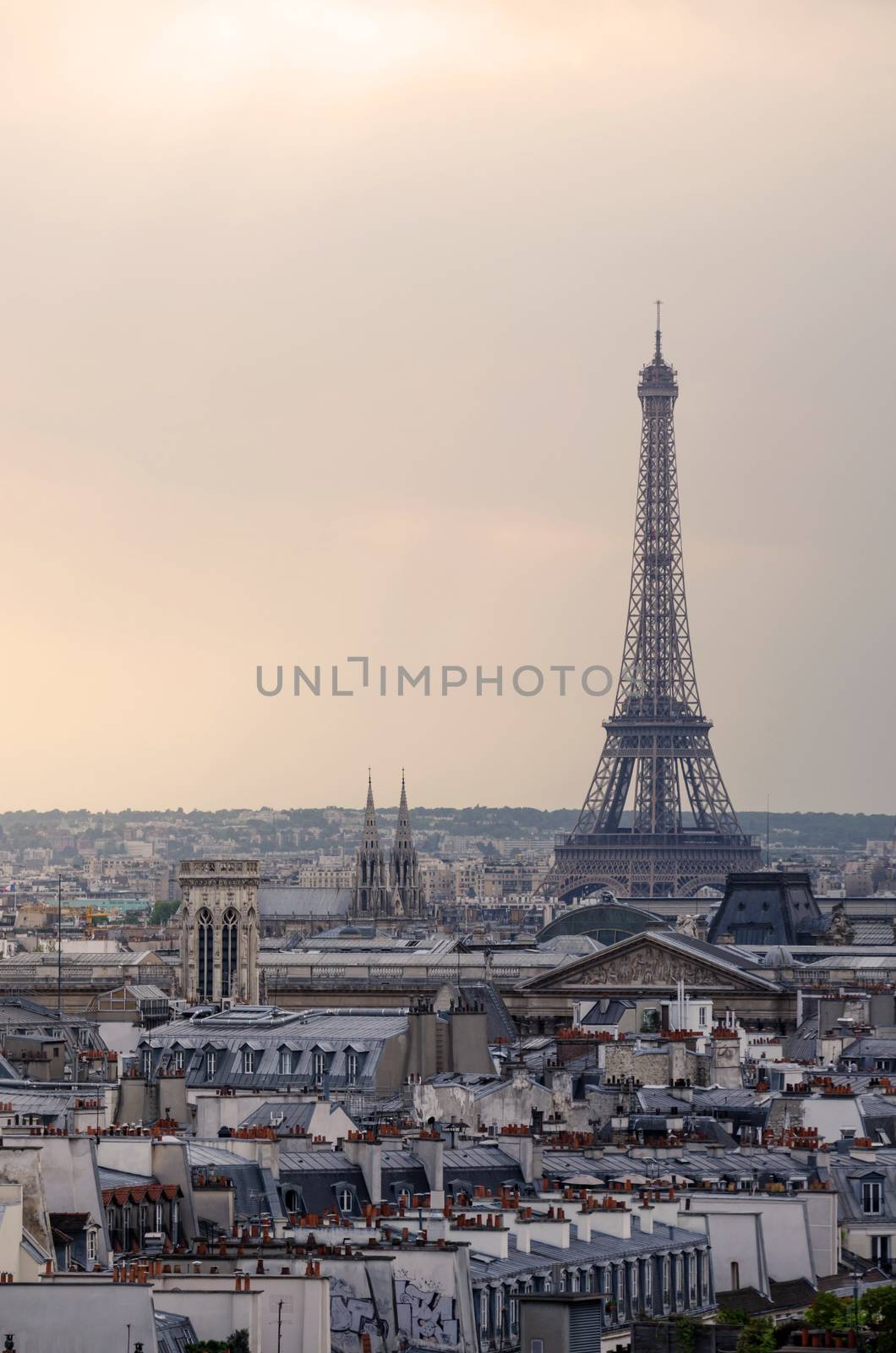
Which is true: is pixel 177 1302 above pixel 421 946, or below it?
below

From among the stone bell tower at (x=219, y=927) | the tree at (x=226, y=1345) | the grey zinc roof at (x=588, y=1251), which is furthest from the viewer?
the stone bell tower at (x=219, y=927)

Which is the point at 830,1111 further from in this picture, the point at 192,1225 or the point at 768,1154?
the point at 192,1225

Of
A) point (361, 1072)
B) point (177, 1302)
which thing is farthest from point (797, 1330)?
point (361, 1072)

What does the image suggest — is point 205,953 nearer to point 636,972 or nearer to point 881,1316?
point 636,972

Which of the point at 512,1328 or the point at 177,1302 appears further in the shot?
the point at 512,1328

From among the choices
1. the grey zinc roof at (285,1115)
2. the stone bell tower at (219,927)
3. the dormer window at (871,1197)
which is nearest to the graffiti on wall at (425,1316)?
the dormer window at (871,1197)

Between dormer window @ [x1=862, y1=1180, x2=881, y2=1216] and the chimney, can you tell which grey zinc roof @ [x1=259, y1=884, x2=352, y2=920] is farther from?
the chimney

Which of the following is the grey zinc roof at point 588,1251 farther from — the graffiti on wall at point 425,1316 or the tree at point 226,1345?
the tree at point 226,1345
